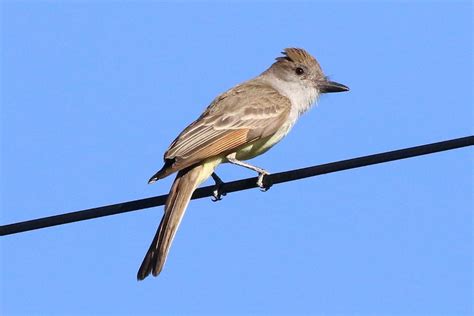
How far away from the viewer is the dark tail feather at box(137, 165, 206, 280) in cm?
898

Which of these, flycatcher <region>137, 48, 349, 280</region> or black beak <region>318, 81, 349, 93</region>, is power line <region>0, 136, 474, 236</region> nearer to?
flycatcher <region>137, 48, 349, 280</region>

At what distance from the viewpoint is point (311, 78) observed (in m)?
11.9

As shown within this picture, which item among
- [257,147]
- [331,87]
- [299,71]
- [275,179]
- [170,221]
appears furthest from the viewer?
[299,71]

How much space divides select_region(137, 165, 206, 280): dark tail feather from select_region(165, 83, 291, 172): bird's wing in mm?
239

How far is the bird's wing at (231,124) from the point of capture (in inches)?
380

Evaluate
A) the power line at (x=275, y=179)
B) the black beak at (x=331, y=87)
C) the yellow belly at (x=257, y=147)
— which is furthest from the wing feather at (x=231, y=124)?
the power line at (x=275, y=179)

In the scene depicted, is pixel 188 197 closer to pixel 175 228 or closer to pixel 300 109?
pixel 175 228

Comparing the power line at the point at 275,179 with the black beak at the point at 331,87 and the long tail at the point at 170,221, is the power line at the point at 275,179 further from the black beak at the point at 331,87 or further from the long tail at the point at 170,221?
the black beak at the point at 331,87

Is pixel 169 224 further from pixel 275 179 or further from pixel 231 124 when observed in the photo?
pixel 231 124

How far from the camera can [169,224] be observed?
9.16 metres

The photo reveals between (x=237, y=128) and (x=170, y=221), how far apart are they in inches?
65.8

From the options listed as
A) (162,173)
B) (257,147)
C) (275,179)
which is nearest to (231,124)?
(257,147)

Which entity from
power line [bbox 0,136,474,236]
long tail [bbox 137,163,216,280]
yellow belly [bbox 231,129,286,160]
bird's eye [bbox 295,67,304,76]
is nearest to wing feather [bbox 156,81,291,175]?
yellow belly [bbox 231,129,286,160]

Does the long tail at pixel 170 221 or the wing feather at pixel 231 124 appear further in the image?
the wing feather at pixel 231 124
